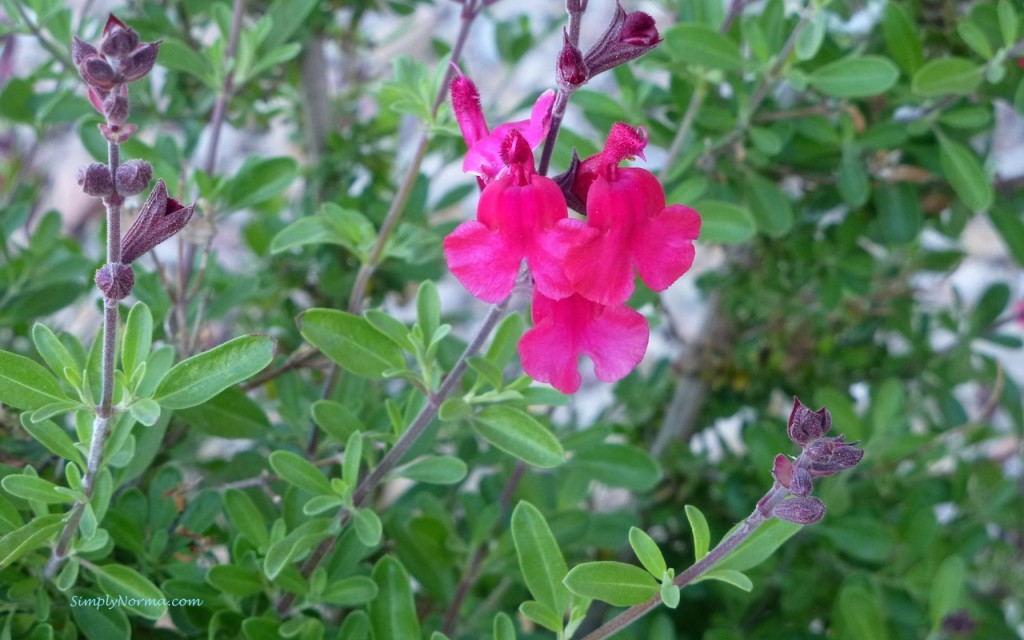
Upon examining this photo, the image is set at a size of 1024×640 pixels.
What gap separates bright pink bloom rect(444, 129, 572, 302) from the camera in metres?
0.58

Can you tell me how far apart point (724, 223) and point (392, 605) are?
0.46 meters

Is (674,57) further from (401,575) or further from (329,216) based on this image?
(401,575)

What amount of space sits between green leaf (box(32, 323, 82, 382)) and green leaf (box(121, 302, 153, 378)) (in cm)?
3

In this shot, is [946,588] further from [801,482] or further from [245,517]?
[245,517]

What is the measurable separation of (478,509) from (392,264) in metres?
0.31

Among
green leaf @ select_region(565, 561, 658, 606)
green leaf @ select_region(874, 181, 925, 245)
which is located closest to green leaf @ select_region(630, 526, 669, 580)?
green leaf @ select_region(565, 561, 658, 606)

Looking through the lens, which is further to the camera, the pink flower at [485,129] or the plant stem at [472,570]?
the plant stem at [472,570]

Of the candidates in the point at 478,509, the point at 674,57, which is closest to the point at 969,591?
the point at 478,509

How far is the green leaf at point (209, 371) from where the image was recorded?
67 centimetres

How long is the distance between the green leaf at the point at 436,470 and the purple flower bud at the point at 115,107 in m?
0.35

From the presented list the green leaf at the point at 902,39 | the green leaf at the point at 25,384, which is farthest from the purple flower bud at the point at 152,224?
the green leaf at the point at 902,39

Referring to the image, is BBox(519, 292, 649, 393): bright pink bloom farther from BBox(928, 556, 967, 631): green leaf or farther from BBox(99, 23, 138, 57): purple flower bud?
BBox(928, 556, 967, 631): green leaf

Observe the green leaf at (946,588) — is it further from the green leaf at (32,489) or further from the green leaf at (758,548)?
Answer: the green leaf at (32,489)

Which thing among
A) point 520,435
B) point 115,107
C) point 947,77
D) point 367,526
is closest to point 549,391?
point 520,435
